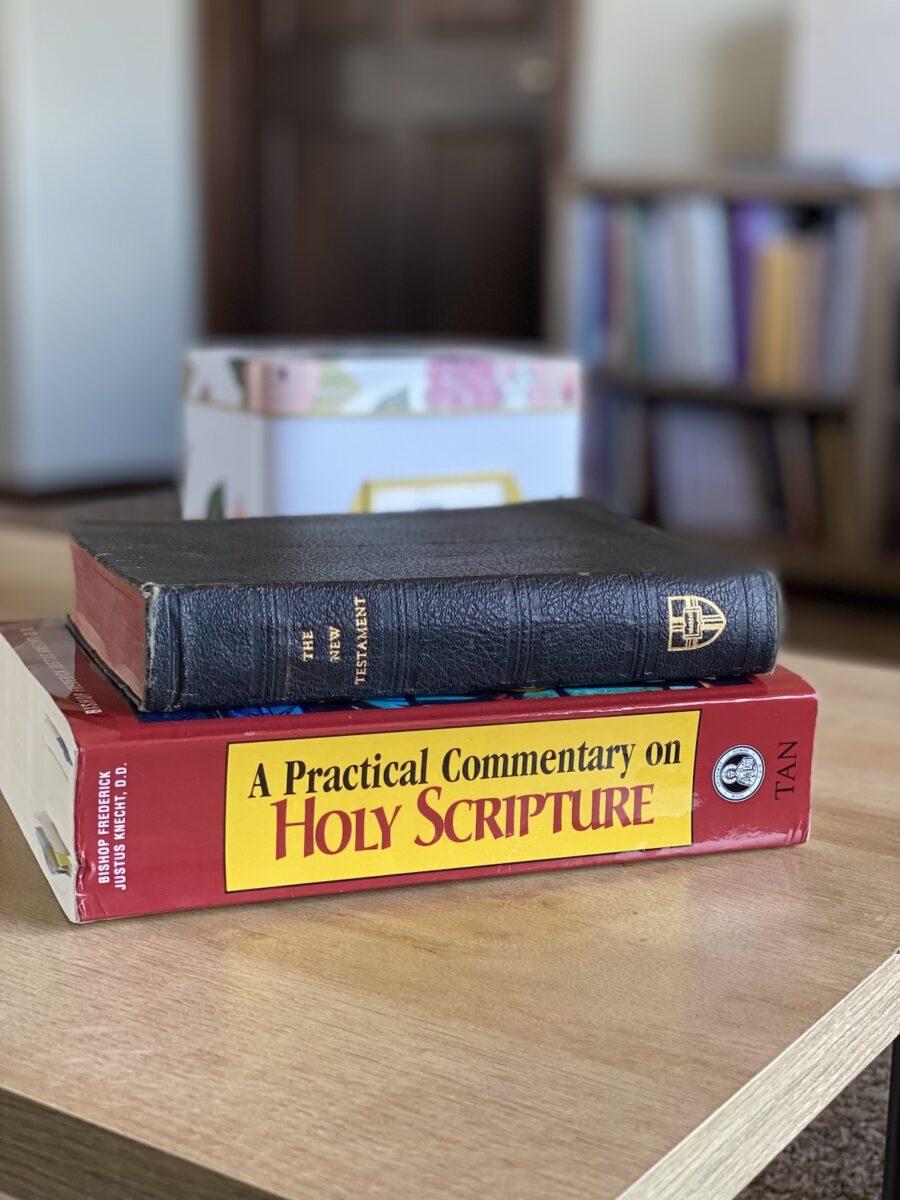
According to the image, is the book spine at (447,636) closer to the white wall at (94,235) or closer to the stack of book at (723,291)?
the stack of book at (723,291)

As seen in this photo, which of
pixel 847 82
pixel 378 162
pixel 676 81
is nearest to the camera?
pixel 847 82

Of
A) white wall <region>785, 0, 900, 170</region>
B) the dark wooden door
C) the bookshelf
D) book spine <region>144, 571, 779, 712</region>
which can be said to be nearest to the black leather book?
book spine <region>144, 571, 779, 712</region>

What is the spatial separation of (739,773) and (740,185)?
221cm

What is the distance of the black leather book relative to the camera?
0.48 metres

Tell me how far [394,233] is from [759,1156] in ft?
10.8

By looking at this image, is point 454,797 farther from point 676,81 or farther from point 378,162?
point 378,162

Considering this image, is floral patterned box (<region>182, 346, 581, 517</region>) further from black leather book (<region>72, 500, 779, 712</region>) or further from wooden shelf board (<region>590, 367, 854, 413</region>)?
wooden shelf board (<region>590, 367, 854, 413</region>)

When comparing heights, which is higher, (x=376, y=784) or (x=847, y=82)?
(x=847, y=82)

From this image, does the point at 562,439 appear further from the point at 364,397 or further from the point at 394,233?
the point at 394,233

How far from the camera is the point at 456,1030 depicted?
1.36ft

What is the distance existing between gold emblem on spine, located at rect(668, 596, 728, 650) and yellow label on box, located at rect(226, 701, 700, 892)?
3 cm

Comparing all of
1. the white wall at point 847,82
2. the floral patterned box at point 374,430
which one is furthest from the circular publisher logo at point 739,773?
the white wall at point 847,82

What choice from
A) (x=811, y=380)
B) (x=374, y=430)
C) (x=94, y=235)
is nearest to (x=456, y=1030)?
(x=374, y=430)

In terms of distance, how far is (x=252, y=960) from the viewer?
455mm
